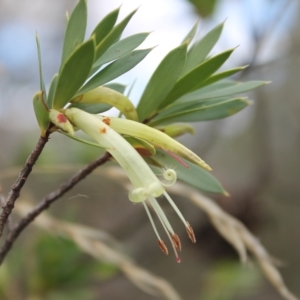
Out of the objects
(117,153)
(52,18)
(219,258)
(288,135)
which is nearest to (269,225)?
(219,258)

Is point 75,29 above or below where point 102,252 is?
above

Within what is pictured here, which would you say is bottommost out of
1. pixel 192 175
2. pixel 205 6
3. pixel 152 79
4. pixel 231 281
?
pixel 231 281

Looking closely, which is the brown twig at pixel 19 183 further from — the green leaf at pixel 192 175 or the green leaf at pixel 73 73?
the green leaf at pixel 192 175

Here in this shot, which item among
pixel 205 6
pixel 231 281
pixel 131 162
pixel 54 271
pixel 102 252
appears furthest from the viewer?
pixel 231 281

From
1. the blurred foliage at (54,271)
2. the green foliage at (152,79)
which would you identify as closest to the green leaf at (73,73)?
the green foliage at (152,79)

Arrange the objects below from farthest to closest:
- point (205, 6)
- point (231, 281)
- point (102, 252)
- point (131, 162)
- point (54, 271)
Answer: point (231, 281) < point (205, 6) < point (54, 271) < point (102, 252) < point (131, 162)

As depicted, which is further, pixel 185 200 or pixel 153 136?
pixel 185 200

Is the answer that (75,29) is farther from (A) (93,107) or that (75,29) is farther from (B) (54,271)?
(B) (54,271)

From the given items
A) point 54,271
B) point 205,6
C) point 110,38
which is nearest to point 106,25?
point 110,38
